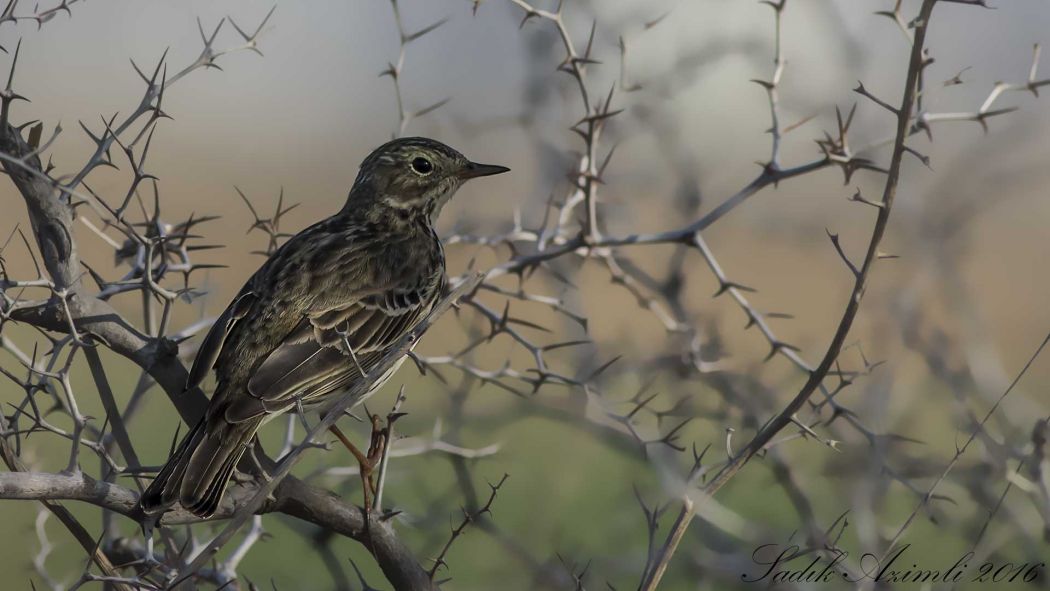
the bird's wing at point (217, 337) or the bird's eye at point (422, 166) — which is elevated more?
the bird's eye at point (422, 166)

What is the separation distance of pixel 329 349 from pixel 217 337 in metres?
0.41

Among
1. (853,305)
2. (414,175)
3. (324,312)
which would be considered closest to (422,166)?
(414,175)

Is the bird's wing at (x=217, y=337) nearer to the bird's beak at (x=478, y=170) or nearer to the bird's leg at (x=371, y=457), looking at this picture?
the bird's leg at (x=371, y=457)

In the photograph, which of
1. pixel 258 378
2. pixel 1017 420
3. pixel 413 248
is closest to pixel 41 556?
pixel 258 378

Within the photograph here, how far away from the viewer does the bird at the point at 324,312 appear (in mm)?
3768

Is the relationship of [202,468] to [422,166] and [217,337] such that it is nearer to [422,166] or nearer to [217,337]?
[217,337]

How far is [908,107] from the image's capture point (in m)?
2.79

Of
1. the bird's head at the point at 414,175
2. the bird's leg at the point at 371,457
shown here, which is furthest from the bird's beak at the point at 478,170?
the bird's leg at the point at 371,457

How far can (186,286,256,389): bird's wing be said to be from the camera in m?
4.00

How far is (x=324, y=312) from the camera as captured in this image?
4637mm

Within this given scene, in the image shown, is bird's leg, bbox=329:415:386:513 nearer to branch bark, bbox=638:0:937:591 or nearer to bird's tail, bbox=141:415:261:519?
bird's tail, bbox=141:415:261:519

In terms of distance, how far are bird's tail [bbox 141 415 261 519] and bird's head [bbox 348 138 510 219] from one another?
1.83 m

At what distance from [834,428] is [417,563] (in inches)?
94.3

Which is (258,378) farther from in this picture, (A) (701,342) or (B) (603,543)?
(B) (603,543)
